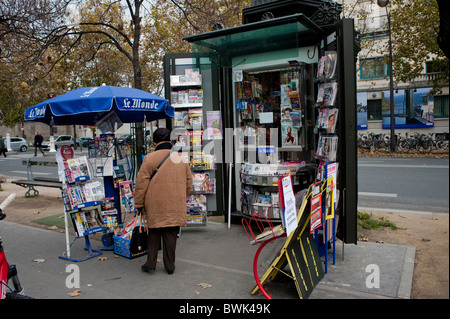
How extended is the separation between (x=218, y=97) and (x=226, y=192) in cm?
179

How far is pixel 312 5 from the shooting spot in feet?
19.2

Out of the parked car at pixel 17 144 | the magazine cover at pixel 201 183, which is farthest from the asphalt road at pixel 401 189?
the parked car at pixel 17 144

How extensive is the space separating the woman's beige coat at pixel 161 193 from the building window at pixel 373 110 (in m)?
30.0

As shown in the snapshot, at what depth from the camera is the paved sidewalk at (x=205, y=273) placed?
4.05 meters

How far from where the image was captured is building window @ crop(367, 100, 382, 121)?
103 feet

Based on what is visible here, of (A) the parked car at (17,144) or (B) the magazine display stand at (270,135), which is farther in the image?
(A) the parked car at (17,144)

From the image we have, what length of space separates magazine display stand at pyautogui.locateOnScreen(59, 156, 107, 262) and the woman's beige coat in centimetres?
113

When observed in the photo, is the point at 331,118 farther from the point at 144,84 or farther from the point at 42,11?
the point at 144,84

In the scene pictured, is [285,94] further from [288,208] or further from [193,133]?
[288,208]

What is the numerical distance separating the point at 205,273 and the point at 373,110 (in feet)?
99.4

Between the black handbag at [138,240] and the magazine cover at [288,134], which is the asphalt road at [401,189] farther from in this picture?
the black handbag at [138,240]

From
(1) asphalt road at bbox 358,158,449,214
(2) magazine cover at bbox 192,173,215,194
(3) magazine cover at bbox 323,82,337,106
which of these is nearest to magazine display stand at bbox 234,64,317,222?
(2) magazine cover at bbox 192,173,215,194

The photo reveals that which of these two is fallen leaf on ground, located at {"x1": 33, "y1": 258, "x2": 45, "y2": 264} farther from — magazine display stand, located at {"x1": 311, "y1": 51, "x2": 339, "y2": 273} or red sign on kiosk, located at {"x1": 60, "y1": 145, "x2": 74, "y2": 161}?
magazine display stand, located at {"x1": 311, "y1": 51, "x2": 339, "y2": 273}

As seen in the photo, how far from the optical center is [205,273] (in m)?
4.66
